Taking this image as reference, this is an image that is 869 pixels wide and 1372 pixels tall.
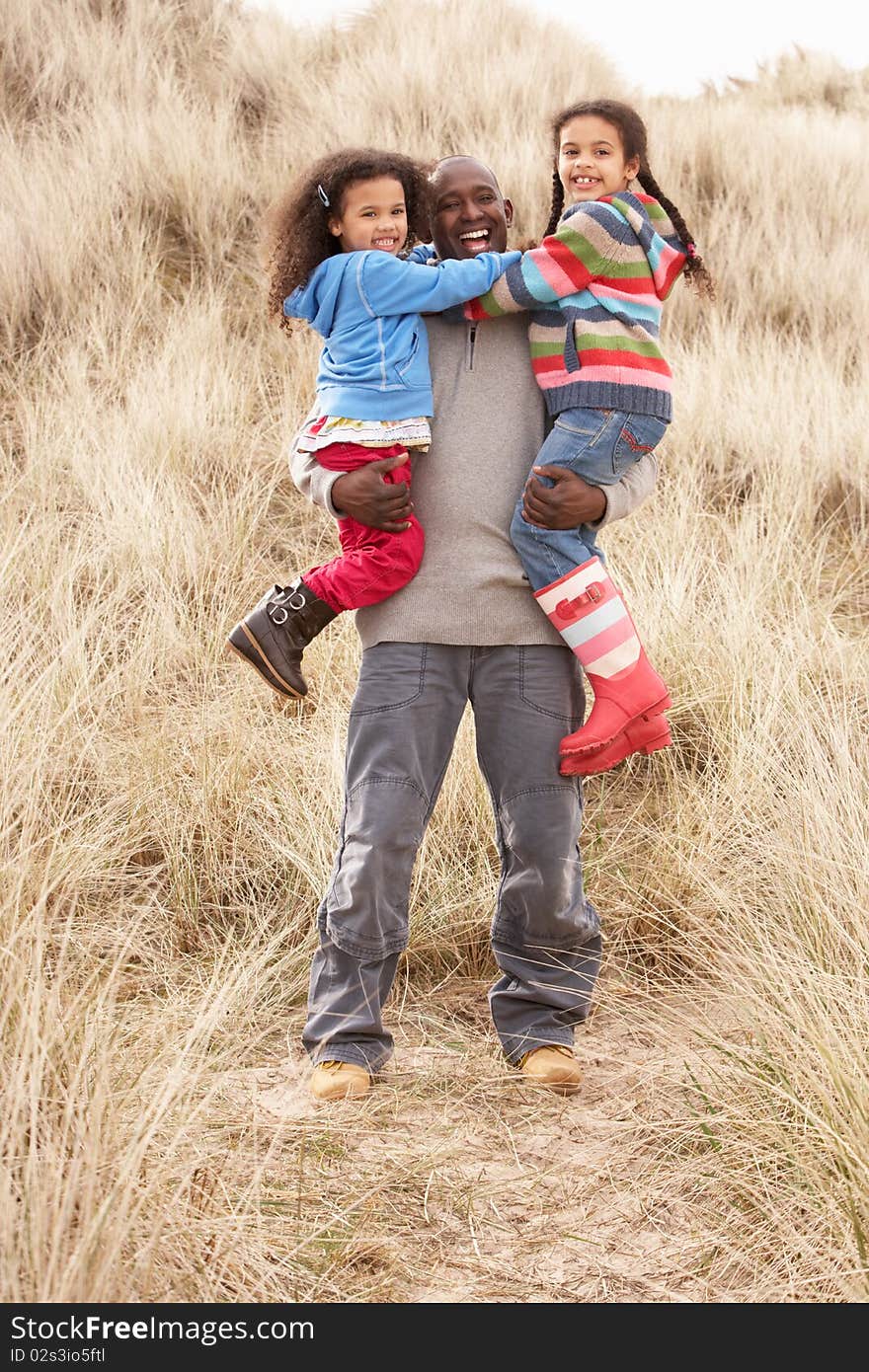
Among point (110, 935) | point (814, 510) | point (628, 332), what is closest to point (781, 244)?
point (814, 510)

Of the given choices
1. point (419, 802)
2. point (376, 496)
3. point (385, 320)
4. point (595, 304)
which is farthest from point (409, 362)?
point (419, 802)

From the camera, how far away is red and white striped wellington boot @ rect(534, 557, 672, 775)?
266 cm

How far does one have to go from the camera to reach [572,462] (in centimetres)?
266

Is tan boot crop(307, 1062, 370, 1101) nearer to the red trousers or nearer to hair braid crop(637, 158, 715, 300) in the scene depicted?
the red trousers

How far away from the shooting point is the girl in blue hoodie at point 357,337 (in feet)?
8.64

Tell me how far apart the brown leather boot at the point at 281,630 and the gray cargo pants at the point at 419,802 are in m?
0.14

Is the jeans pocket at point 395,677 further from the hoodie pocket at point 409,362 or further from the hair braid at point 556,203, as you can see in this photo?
the hair braid at point 556,203

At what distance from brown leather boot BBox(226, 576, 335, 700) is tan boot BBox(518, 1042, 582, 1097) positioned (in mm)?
962

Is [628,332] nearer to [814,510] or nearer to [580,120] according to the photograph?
[580,120]

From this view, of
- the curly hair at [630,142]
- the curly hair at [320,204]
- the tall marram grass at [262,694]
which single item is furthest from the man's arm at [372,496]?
the tall marram grass at [262,694]

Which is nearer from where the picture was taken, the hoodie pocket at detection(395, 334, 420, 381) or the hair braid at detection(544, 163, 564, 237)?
the hoodie pocket at detection(395, 334, 420, 381)

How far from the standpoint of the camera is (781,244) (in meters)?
8.21

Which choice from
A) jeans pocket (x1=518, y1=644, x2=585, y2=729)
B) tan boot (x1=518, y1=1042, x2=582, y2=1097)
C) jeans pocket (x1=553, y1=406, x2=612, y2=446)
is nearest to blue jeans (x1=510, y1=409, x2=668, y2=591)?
jeans pocket (x1=553, y1=406, x2=612, y2=446)

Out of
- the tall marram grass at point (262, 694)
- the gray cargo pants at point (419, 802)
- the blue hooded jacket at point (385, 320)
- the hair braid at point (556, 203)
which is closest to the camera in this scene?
the tall marram grass at point (262, 694)
